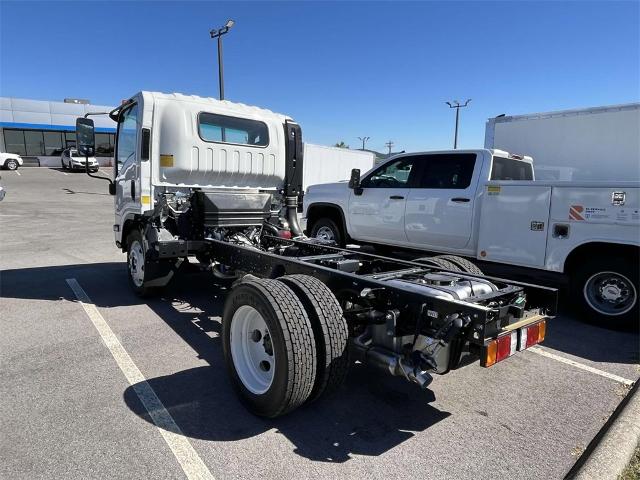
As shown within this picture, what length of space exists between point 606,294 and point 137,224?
5699mm

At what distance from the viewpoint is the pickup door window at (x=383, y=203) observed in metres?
7.07

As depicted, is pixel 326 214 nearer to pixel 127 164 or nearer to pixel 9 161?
pixel 127 164

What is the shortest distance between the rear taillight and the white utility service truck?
12mm

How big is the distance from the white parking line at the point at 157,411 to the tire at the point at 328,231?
4293 mm

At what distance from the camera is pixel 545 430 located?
3033mm

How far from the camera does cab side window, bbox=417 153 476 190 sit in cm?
637

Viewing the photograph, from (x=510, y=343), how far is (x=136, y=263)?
4.71 m

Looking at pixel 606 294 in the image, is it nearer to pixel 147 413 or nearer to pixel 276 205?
pixel 276 205

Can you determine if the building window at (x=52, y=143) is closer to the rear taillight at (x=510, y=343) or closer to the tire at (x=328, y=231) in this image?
the tire at (x=328, y=231)

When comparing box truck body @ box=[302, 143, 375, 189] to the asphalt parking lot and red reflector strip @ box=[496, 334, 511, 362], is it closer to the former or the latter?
the asphalt parking lot

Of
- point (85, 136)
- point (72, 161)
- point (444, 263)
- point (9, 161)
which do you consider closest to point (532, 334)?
point (444, 263)

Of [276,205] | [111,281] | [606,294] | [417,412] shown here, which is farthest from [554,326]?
[111,281]

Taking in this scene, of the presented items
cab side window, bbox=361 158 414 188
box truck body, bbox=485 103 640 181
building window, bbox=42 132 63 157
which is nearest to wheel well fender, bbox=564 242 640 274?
cab side window, bbox=361 158 414 188

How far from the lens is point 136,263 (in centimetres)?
587
